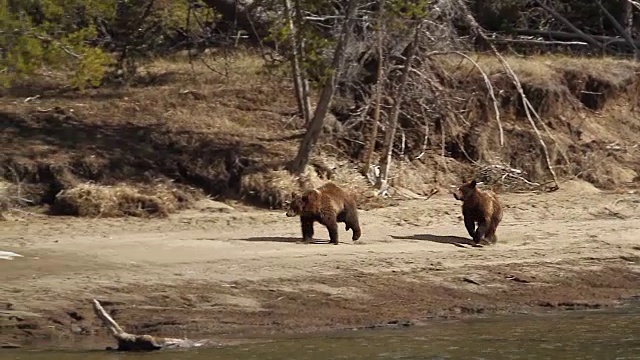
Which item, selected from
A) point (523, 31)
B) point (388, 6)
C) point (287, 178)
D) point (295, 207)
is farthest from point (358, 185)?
point (523, 31)

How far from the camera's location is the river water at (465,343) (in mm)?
11219

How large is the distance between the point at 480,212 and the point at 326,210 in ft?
6.59

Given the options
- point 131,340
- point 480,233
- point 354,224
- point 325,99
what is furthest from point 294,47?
point 131,340

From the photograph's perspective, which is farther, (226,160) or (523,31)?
(523,31)

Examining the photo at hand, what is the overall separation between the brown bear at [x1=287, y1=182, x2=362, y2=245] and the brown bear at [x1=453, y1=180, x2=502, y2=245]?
1.41 metres

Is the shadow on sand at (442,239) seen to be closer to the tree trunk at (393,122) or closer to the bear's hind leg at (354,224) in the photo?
the bear's hind leg at (354,224)

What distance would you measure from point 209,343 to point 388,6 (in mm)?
7961

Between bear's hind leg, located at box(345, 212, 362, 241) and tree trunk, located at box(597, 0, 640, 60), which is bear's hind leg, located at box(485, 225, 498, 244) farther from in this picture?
tree trunk, located at box(597, 0, 640, 60)

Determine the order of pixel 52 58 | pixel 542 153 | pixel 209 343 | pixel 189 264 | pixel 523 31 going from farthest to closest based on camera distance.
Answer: pixel 523 31, pixel 542 153, pixel 52 58, pixel 189 264, pixel 209 343

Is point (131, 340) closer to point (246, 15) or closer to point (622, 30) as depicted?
point (246, 15)

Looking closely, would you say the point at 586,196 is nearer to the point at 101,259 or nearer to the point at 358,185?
the point at 358,185

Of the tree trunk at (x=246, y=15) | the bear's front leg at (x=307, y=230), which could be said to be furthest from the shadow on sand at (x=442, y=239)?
the tree trunk at (x=246, y=15)

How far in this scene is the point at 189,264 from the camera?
14.2 metres

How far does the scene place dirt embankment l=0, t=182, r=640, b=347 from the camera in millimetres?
12336
